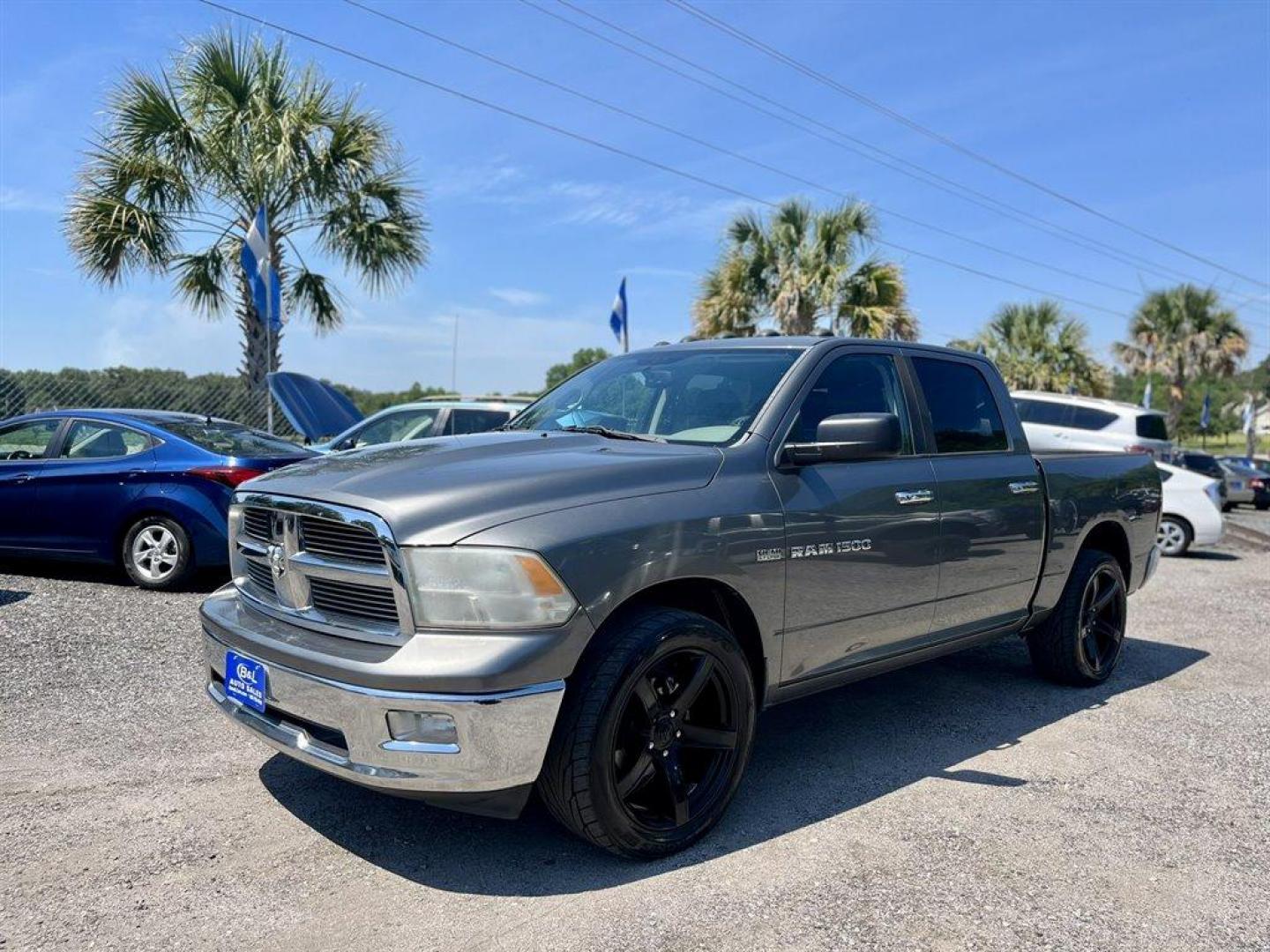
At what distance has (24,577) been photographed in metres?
7.78

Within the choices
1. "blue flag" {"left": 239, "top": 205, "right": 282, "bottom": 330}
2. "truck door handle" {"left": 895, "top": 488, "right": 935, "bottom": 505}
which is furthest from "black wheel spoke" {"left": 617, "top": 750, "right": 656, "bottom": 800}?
"blue flag" {"left": 239, "top": 205, "right": 282, "bottom": 330}

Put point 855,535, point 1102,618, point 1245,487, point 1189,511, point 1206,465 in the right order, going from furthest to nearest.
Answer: point 1245,487, point 1206,465, point 1189,511, point 1102,618, point 855,535

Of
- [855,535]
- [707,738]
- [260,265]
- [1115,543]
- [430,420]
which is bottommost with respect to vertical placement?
[707,738]

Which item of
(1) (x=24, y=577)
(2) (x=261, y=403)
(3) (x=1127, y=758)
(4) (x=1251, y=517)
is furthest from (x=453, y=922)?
(4) (x=1251, y=517)

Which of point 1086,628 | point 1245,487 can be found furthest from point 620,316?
point 1245,487

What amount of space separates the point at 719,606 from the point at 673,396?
1.07m

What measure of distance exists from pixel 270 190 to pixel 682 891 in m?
14.0

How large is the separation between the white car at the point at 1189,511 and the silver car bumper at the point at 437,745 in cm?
1181

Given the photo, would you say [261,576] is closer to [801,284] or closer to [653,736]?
[653,736]

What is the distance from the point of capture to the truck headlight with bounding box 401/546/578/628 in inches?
111

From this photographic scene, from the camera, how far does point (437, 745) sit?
9.22ft

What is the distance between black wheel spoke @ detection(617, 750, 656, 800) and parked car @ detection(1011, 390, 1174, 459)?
12.2 metres

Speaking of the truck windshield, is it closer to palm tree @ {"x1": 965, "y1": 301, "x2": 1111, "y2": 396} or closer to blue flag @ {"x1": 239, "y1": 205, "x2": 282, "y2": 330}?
blue flag @ {"x1": 239, "y1": 205, "x2": 282, "y2": 330}

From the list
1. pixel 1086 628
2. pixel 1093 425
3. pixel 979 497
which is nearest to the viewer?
pixel 979 497
